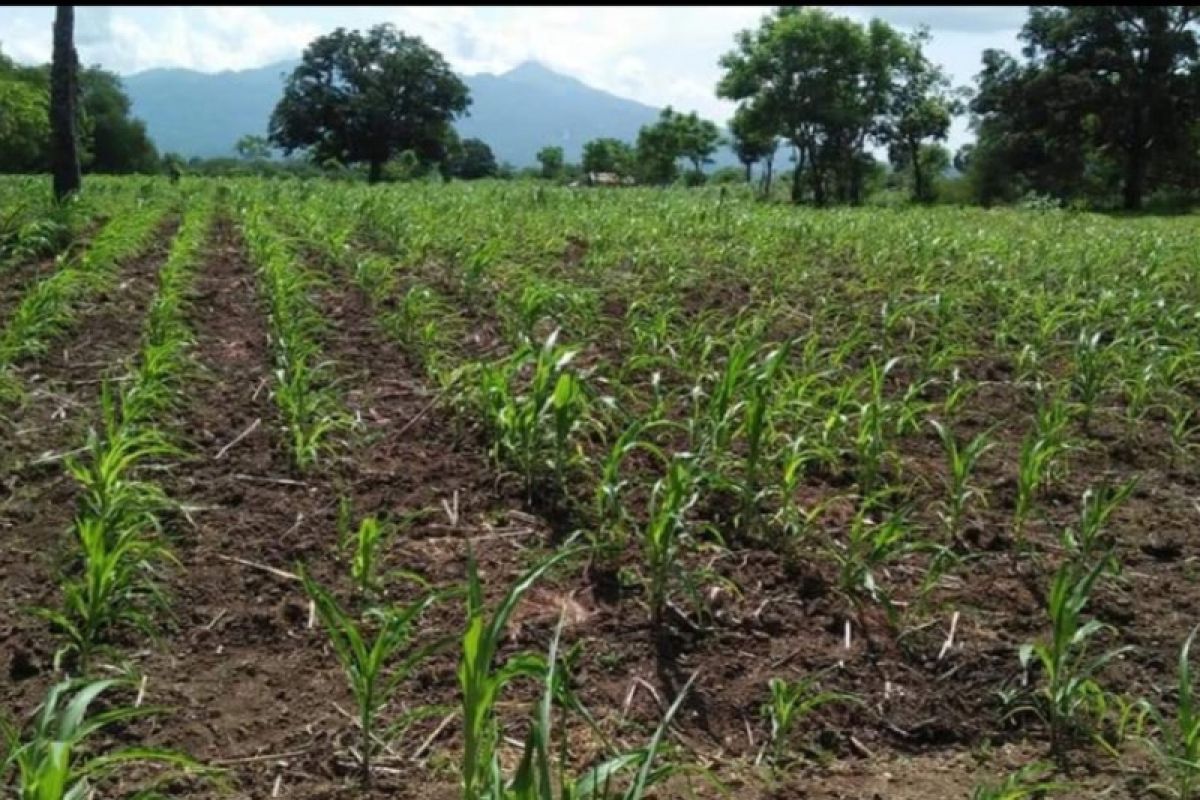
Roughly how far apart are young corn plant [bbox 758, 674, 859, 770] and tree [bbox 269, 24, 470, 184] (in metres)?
50.5

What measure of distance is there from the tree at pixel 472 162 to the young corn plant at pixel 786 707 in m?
54.7

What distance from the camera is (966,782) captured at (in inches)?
84.0

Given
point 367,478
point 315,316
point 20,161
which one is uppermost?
point 20,161

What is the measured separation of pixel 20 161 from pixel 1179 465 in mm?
44156

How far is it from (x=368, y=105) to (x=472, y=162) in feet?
45.7

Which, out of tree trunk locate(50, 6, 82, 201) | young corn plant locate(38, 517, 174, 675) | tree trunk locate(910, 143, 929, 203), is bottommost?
young corn plant locate(38, 517, 174, 675)

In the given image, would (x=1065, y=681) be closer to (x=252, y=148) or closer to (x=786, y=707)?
(x=786, y=707)

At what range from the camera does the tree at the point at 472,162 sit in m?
58.3

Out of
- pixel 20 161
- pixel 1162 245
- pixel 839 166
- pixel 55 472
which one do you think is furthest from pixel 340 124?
pixel 55 472

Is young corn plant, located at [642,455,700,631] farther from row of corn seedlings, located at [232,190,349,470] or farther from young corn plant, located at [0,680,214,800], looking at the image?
row of corn seedlings, located at [232,190,349,470]

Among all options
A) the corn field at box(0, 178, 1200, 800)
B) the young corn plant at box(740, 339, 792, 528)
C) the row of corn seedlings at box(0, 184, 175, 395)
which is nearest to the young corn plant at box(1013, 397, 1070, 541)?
the corn field at box(0, 178, 1200, 800)

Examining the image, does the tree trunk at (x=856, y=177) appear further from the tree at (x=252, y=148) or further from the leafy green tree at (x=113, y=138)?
the leafy green tree at (x=113, y=138)

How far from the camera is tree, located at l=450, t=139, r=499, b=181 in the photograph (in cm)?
5834

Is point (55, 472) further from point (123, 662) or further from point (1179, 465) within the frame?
point (1179, 465)
